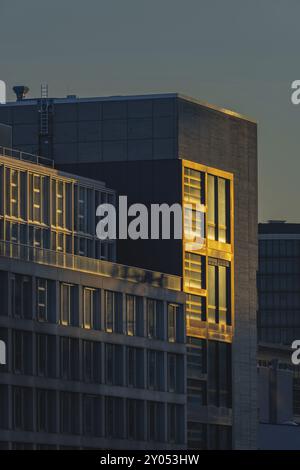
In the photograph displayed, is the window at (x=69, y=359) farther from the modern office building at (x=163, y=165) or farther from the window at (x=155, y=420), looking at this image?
the modern office building at (x=163, y=165)

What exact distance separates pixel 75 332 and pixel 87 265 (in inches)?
227

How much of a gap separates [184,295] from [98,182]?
12.5 m

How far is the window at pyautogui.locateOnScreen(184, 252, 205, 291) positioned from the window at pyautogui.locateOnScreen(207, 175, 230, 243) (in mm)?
3147

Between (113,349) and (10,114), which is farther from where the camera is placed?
(10,114)

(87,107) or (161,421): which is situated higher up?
(87,107)

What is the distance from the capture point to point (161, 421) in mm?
181750

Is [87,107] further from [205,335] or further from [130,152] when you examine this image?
[205,335]

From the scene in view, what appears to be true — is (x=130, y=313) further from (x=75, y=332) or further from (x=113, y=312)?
(x=75, y=332)

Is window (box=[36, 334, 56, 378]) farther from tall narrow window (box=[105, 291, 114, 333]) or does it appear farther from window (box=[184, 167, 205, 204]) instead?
window (box=[184, 167, 205, 204])

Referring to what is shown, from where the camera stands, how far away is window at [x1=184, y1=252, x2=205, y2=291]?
191875mm

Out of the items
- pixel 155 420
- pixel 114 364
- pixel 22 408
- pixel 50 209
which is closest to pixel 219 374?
pixel 155 420

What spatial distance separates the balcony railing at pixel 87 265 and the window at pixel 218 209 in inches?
417

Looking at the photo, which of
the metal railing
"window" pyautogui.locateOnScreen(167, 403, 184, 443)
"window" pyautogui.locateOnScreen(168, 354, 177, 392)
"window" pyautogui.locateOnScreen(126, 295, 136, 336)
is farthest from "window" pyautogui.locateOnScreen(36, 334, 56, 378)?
the metal railing
